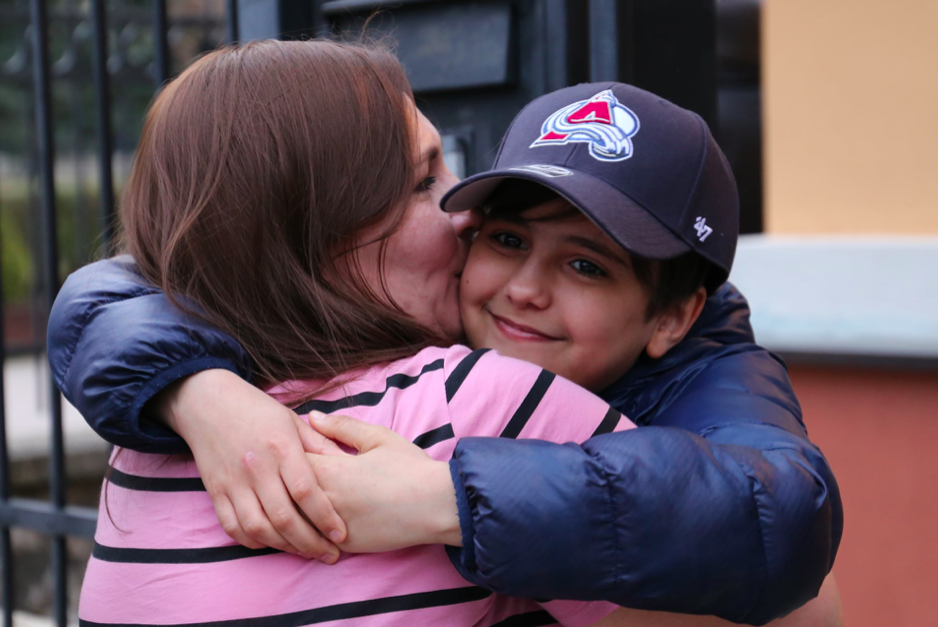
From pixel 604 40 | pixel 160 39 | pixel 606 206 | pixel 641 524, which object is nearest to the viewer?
pixel 641 524

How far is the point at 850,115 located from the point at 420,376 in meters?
2.76

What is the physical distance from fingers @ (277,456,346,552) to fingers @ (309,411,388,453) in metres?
0.05

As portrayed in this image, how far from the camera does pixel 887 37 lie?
132 inches

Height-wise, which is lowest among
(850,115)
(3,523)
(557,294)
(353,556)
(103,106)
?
(3,523)

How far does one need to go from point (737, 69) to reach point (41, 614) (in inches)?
174

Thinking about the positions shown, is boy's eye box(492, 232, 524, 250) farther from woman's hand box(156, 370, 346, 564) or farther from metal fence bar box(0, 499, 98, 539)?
metal fence bar box(0, 499, 98, 539)

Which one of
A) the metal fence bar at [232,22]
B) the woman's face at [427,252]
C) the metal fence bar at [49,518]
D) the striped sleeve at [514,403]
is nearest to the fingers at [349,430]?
the striped sleeve at [514,403]

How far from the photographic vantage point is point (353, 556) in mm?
1178

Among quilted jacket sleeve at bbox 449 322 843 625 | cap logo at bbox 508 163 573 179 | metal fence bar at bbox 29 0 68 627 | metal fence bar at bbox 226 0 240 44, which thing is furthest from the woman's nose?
metal fence bar at bbox 29 0 68 627

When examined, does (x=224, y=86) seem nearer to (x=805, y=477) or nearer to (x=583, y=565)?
(x=583, y=565)

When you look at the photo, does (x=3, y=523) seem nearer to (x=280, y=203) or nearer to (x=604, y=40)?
(x=280, y=203)

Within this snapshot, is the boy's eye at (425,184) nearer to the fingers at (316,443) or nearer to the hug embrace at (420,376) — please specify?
the hug embrace at (420,376)

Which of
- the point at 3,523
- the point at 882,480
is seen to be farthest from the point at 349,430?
the point at 882,480

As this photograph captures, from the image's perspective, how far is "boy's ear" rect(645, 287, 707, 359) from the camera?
1689 millimetres
